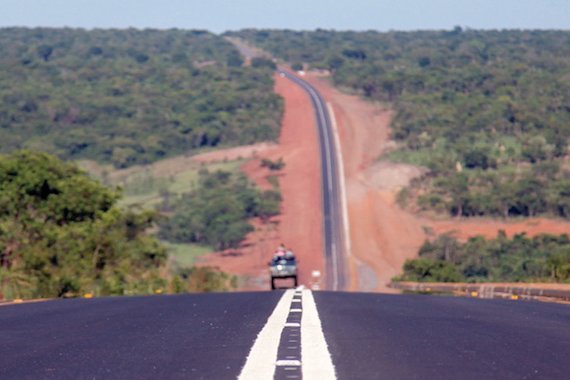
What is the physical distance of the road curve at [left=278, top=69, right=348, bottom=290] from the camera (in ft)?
190

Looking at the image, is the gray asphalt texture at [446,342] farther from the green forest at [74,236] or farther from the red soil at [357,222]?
the red soil at [357,222]

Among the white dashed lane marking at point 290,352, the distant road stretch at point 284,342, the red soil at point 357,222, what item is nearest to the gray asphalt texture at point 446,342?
the distant road stretch at point 284,342

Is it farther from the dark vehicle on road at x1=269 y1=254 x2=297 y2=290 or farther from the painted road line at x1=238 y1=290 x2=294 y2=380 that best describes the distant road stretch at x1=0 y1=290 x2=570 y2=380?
the dark vehicle on road at x1=269 y1=254 x2=297 y2=290

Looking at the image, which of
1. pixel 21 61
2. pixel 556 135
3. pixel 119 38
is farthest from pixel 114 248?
pixel 119 38

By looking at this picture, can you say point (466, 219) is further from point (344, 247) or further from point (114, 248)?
point (114, 248)

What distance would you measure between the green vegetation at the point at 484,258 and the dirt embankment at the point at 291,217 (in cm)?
709

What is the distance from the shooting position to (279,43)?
18688cm

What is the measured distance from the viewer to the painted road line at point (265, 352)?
781cm

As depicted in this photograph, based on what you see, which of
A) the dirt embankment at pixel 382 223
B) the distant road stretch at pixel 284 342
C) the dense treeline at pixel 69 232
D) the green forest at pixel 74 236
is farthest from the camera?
the dirt embankment at pixel 382 223

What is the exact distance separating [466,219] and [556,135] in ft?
62.1

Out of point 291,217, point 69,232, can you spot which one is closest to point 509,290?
point 69,232

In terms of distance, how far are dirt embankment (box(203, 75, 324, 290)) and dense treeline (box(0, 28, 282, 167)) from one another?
3.52m

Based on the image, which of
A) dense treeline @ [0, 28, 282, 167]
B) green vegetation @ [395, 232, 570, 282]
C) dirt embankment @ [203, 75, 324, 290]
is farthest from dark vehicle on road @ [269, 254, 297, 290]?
dense treeline @ [0, 28, 282, 167]

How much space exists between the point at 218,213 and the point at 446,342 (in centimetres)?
6032
